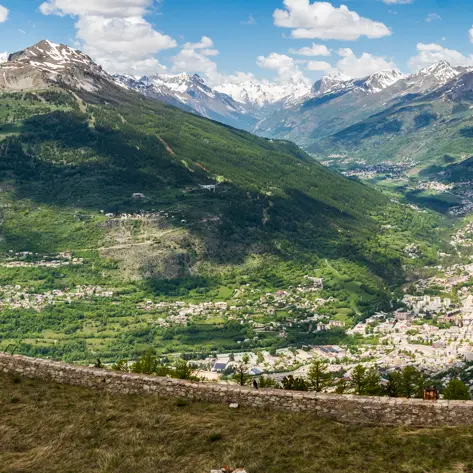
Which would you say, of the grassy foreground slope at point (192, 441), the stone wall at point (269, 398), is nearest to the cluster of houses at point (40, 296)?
the stone wall at point (269, 398)

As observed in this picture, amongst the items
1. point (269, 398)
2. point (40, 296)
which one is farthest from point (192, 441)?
point (40, 296)

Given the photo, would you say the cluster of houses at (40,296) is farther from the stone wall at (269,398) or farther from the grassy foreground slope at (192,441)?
the grassy foreground slope at (192,441)

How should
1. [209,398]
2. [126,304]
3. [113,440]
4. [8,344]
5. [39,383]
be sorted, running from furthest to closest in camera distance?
1. [126,304]
2. [8,344]
3. [39,383]
4. [209,398]
5. [113,440]

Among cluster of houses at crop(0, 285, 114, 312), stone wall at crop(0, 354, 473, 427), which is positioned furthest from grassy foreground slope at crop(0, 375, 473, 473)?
cluster of houses at crop(0, 285, 114, 312)

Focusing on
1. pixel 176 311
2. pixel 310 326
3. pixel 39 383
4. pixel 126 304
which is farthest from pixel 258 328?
pixel 39 383

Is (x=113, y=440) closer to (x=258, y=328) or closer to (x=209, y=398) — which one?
(x=209, y=398)

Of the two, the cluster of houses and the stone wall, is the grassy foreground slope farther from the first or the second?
the cluster of houses

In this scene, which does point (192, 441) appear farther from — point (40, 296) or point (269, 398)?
point (40, 296)
